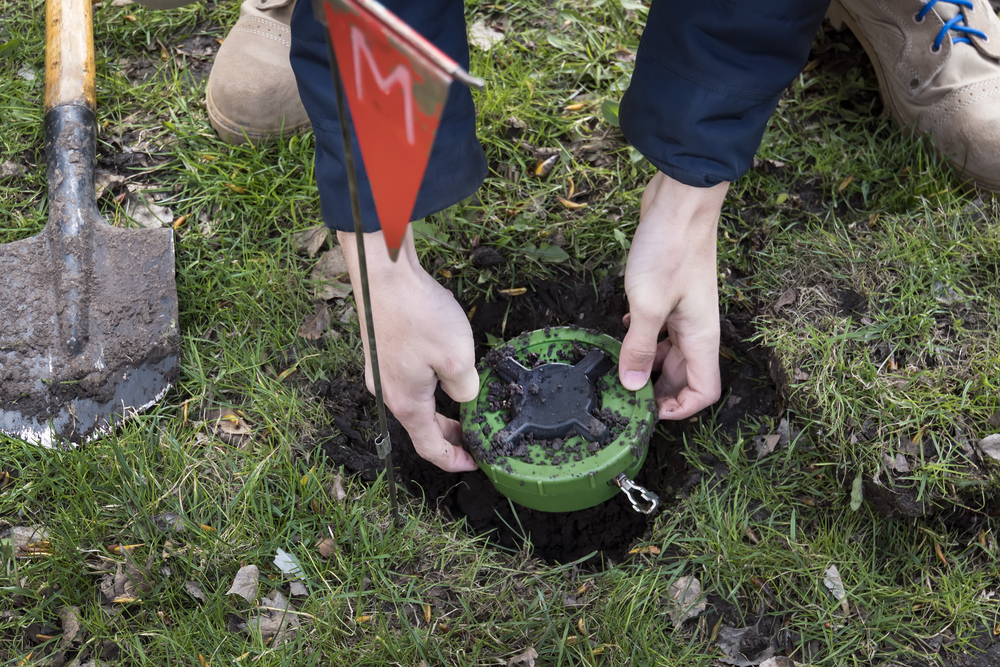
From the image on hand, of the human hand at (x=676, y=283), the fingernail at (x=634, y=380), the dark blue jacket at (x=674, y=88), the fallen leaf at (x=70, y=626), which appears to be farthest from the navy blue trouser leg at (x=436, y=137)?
the fallen leaf at (x=70, y=626)

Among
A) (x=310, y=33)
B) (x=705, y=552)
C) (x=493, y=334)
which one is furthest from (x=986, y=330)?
(x=310, y=33)

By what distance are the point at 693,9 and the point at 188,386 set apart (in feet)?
6.14

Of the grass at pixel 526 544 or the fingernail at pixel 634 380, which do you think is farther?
the fingernail at pixel 634 380

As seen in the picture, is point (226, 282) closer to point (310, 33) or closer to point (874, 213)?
point (310, 33)

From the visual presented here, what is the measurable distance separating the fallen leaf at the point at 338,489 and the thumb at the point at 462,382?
46 cm

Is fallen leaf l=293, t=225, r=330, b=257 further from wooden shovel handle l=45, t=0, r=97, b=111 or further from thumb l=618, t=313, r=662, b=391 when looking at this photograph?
thumb l=618, t=313, r=662, b=391

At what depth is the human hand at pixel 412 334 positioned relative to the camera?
1854 millimetres

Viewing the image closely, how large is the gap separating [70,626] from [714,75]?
2205 mm

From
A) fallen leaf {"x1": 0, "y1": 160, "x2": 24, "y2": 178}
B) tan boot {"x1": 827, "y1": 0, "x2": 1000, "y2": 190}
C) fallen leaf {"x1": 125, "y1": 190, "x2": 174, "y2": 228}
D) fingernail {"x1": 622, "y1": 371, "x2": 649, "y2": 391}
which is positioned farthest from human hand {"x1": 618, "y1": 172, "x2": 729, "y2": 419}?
fallen leaf {"x1": 0, "y1": 160, "x2": 24, "y2": 178}

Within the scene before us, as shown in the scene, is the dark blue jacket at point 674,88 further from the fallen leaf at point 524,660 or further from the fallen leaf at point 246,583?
the fallen leaf at point 524,660

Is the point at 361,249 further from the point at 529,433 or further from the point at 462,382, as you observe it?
the point at 529,433

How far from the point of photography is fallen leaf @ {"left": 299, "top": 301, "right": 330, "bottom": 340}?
2539 mm

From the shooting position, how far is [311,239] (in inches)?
108

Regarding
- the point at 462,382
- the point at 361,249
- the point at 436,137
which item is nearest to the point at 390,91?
the point at 361,249
